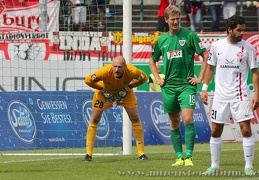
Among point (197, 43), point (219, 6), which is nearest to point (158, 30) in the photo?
point (219, 6)

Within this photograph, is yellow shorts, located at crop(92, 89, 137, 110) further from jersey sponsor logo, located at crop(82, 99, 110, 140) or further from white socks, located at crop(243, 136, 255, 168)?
jersey sponsor logo, located at crop(82, 99, 110, 140)

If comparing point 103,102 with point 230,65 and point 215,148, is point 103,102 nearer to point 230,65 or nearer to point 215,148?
point 215,148

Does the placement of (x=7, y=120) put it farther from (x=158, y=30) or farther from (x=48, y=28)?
(x=158, y=30)

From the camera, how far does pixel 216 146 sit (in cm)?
1128

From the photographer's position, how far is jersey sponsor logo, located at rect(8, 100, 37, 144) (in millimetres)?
18844

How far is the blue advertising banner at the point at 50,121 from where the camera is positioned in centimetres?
1883

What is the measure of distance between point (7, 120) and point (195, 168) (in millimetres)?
7558

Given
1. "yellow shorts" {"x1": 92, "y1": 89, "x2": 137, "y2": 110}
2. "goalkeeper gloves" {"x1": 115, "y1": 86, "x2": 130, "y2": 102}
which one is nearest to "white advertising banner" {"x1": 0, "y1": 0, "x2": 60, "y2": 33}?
"yellow shorts" {"x1": 92, "y1": 89, "x2": 137, "y2": 110}

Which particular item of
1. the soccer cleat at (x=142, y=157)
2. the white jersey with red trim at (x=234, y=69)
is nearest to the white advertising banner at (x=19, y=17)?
the soccer cleat at (x=142, y=157)

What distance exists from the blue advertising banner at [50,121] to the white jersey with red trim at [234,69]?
8001 mm

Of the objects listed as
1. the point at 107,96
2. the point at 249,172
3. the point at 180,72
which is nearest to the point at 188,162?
the point at 180,72

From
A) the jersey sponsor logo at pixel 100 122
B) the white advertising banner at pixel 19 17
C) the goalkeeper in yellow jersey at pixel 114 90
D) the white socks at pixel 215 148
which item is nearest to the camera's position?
the white socks at pixel 215 148

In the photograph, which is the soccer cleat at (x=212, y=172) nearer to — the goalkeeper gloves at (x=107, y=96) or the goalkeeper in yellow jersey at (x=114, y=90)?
the goalkeeper in yellow jersey at (x=114, y=90)

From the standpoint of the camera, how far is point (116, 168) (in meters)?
12.5
